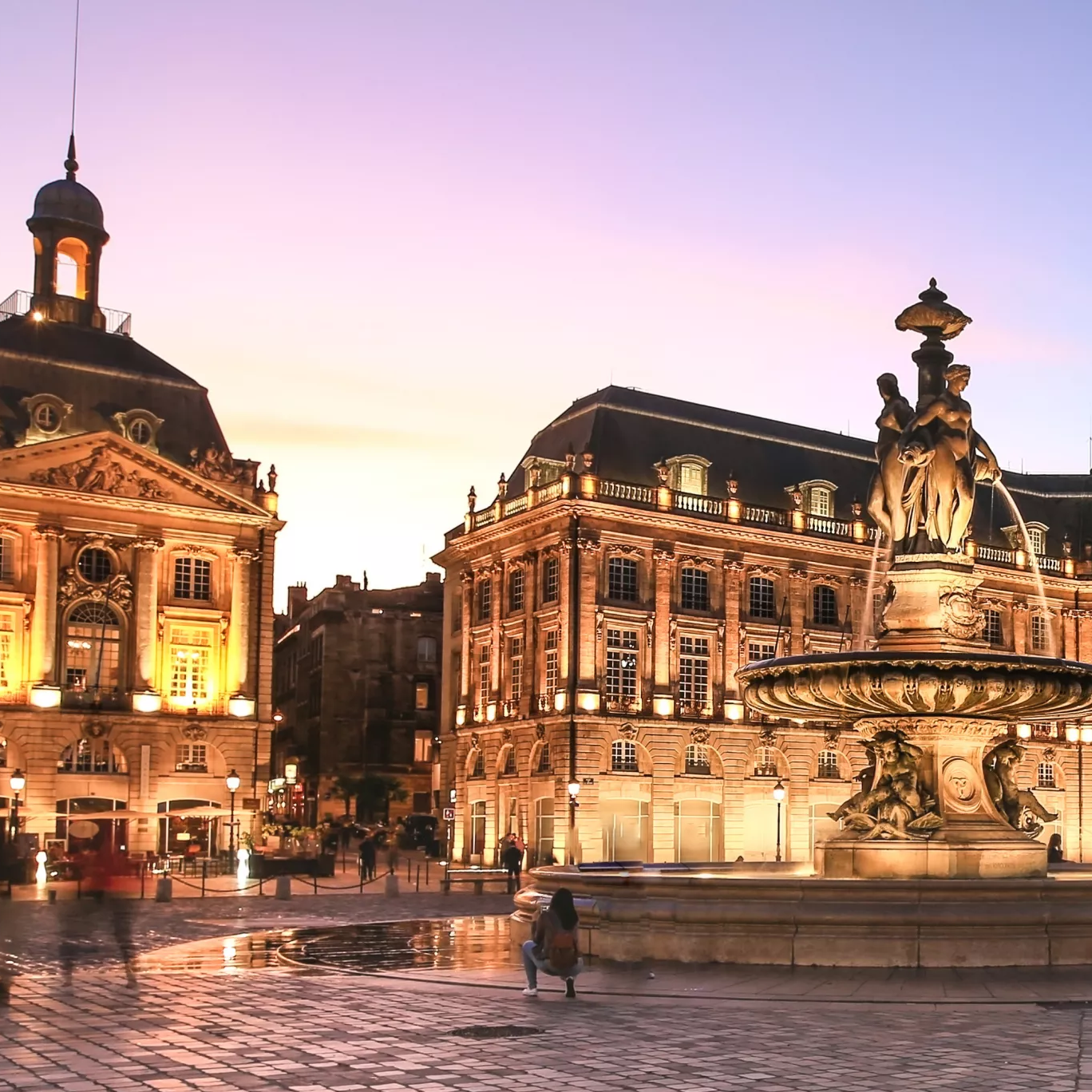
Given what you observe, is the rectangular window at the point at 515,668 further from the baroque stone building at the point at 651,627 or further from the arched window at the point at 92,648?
the arched window at the point at 92,648

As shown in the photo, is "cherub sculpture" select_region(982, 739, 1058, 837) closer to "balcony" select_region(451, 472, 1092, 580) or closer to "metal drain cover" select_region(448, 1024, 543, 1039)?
"metal drain cover" select_region(448, 1024, 543, 1039)

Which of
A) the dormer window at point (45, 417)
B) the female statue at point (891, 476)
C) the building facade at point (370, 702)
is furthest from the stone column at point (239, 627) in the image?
the female statue at point (891, 476)

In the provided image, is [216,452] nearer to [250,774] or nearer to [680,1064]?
[250,774]

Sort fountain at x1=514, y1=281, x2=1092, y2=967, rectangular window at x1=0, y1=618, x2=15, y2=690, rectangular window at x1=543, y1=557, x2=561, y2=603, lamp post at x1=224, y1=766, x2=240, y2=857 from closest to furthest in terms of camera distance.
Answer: fountain at x1=514, y1=281, x2=1092, y2=967 < lamp post at x1=224, y1=766, x2=240, y2=857 < rectangular window at x1=0, y1=618, x2=15, y2=690 < rectangular window at x1=543, y1=557, x2=561, y2=603

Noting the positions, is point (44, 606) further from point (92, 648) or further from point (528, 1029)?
point (528, 1029)

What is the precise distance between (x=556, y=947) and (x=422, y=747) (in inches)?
3173

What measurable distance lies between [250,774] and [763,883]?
1893 inches

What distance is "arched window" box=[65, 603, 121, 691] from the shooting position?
6266 cm

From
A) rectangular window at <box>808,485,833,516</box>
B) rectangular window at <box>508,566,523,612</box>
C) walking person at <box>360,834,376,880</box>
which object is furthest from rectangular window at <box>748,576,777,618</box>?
walking person at <box>360,834,376,880</box>

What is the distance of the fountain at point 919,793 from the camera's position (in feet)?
59.9

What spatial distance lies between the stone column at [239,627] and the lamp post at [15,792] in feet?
30.6

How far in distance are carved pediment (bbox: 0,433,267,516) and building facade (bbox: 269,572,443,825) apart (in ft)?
98.6

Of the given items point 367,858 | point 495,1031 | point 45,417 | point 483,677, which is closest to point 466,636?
point 483,677

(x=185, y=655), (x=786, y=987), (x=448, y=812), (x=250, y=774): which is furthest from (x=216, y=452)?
(x=786, y=987)
